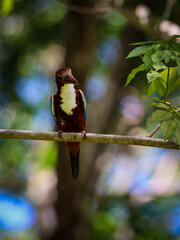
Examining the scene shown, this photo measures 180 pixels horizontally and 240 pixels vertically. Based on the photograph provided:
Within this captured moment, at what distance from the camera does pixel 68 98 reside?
3432 mm

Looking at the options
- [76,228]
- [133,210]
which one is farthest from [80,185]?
[133,210]

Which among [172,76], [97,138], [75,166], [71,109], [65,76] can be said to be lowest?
[75,166]

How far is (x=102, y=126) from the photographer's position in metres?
7.23

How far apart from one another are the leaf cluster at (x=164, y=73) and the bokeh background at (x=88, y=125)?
318 centimetres

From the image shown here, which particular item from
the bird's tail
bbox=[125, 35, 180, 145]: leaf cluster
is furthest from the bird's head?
the bird's tail

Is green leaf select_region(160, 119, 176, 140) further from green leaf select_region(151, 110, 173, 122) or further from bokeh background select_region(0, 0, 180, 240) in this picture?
bokeh background select_region(0, 0, 180, 240)

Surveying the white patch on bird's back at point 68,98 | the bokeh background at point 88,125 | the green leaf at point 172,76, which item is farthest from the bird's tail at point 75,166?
the bokeh background at point 88,125

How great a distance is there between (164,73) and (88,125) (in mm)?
4729

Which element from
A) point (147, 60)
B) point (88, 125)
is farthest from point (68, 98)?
point (88, 125)

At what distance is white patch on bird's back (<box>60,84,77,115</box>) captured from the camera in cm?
332

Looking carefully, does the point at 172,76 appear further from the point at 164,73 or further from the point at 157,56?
the point at 157,56

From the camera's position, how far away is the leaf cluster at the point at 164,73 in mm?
2119

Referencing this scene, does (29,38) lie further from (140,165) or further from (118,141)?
(118,141)

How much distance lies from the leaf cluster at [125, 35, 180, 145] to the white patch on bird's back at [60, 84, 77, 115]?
3.61 feet
